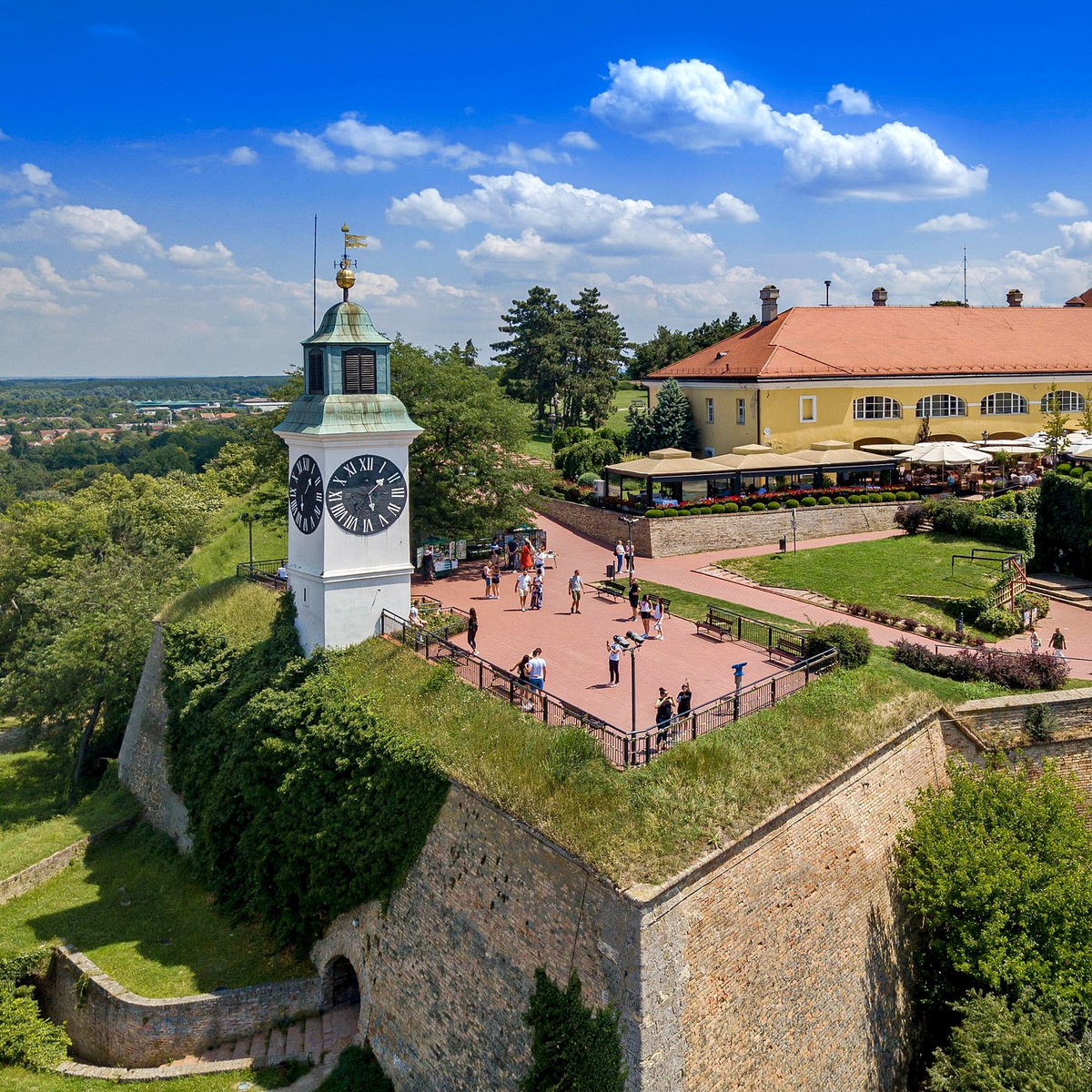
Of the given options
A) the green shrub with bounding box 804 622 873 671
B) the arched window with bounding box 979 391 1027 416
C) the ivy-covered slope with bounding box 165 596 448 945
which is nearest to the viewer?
the ivy-covered slope with bounding box 165 596 448 945

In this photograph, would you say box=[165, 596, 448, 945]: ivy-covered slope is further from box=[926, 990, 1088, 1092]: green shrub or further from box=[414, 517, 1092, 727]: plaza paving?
box=[926, 990, 1088, 1092]: green shrub

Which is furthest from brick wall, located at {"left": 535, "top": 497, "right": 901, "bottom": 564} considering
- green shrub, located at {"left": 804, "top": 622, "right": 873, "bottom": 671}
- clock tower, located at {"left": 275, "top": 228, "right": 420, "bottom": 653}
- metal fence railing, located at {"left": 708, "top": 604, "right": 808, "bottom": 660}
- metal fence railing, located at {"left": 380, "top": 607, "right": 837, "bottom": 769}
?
green shrub, located at {"left": 804, "top": 622, "right": 873, "bottom": 671}

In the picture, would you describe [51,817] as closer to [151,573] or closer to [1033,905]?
[151,573]

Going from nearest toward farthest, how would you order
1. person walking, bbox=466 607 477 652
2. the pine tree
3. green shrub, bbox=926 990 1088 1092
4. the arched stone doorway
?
green shrub, bbox=926 990 1088 1092 < the arched stone doorway < person walking, bbox=466 607 477 652 < the pine tree

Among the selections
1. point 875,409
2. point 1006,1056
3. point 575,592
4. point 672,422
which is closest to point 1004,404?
point 875,409

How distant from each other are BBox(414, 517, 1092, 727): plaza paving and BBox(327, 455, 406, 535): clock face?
11.6 ft

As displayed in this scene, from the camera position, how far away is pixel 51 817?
92.1ft

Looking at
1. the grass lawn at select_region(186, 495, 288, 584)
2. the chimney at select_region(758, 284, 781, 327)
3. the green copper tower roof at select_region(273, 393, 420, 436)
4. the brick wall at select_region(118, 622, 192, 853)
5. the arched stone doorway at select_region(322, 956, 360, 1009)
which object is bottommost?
the arched stone doorway at select_region(322, 956, 360, 1009)

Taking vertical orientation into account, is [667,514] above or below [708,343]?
below

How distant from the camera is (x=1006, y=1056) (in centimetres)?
1308

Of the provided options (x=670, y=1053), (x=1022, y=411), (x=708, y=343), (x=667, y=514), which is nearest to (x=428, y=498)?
(x=667, y=514)

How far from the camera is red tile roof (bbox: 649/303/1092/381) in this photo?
4019 centimetres

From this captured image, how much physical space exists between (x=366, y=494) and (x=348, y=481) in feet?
1.41

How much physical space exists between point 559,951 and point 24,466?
130 m
